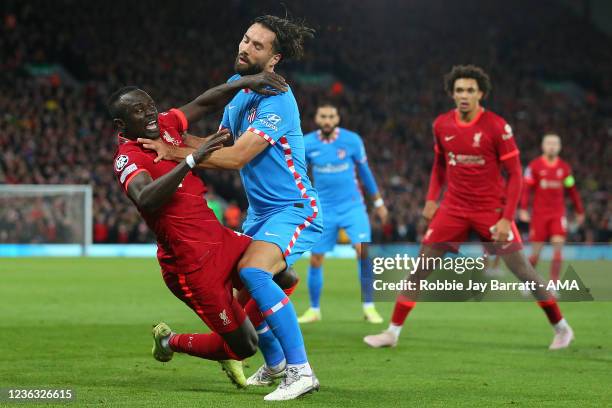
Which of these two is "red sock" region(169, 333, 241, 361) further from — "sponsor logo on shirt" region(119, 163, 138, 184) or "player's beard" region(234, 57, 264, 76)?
"player's beard" region(234, 57, 264, 76)

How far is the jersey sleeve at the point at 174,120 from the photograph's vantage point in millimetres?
6222

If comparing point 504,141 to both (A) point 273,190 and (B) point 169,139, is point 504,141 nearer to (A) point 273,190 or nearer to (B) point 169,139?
(A) point 273,190

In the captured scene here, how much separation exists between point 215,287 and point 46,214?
1880 cm

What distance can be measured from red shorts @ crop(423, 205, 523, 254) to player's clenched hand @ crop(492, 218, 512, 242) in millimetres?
143

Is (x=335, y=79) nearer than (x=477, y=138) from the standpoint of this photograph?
No

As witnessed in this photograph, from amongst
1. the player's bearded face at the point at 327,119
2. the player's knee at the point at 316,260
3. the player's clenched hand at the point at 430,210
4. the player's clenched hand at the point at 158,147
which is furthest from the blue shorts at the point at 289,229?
the player's bearded face at the point at 327,119

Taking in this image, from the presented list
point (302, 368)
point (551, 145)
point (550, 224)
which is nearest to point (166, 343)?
point (302, 368)

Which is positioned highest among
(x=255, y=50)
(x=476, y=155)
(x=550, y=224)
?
(x=255, y=50)

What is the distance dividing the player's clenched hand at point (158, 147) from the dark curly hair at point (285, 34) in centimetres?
98

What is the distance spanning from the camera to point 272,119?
607cm

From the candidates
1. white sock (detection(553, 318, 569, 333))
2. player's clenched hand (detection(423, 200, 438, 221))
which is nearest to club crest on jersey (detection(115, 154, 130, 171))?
player's clenched hand (detection(423, 200, 438, 221))

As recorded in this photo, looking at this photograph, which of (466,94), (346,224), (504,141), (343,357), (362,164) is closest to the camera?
(343,357)

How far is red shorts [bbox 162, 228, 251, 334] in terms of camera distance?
5977 millimetres

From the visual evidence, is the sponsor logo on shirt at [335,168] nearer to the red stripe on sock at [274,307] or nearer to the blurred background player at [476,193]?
the blurred background player at [476,193]
